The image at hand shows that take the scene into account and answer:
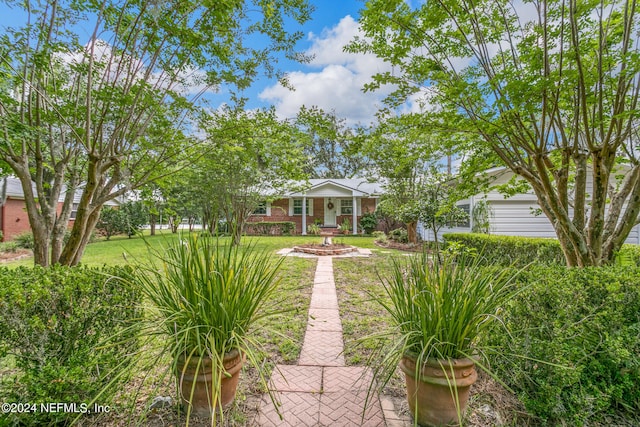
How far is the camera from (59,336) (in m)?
2.03

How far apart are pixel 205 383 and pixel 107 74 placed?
3.52m

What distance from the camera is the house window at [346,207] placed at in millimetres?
20812

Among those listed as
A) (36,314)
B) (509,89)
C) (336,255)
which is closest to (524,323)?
(509,89)

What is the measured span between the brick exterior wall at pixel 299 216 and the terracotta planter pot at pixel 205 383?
60.1 ft

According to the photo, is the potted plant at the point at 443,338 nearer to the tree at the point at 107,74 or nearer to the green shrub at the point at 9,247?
the tree at the point at 107,74

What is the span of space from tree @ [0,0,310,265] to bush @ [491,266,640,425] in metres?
3.98

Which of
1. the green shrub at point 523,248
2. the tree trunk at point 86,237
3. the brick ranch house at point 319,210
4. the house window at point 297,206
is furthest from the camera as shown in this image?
the house window at point 297,206

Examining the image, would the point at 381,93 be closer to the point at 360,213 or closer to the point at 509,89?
the point at 509,89

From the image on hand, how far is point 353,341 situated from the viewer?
3502mm

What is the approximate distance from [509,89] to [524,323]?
6.92 ft

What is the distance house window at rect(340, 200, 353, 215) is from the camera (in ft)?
68.3

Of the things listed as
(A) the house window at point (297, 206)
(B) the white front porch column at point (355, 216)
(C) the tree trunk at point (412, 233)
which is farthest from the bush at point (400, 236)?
(A) the house window at point (297, 206)

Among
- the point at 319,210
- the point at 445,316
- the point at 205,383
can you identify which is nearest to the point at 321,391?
the point at 205,383

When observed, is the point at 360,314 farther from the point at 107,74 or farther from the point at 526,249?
the point at 526,249
